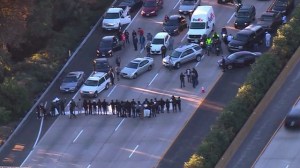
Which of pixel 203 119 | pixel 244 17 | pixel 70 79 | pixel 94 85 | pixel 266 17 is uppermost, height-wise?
pixel 266 17

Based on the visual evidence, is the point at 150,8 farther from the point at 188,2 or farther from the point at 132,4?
the point at 188,2

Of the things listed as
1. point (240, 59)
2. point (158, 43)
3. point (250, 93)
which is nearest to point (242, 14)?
point (158, 43)

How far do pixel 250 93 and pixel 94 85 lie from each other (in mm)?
12128

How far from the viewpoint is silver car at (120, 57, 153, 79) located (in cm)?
6994

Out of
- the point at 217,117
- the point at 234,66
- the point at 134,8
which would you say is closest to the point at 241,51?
the point at 234,66

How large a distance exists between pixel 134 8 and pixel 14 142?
875 inches

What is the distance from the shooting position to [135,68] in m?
70.0

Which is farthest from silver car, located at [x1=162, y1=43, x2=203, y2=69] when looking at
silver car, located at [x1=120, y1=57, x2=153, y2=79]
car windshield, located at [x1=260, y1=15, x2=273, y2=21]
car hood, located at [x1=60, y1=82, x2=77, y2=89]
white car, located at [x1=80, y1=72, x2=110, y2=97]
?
car hood, located at [x1=60, y1=82, x2=77, y2=89]

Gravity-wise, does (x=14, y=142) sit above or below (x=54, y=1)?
below

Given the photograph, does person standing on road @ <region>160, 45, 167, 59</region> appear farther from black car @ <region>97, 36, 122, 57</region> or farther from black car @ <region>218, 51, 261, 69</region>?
black car @ <region>218, 51, 261, 69</region>

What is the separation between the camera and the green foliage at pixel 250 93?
182 ft

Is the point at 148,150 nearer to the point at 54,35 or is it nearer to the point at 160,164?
the point at 160,164

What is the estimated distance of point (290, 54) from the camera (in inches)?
2660

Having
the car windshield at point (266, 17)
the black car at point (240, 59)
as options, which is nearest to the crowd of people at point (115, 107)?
the black car at point (240, 59)
